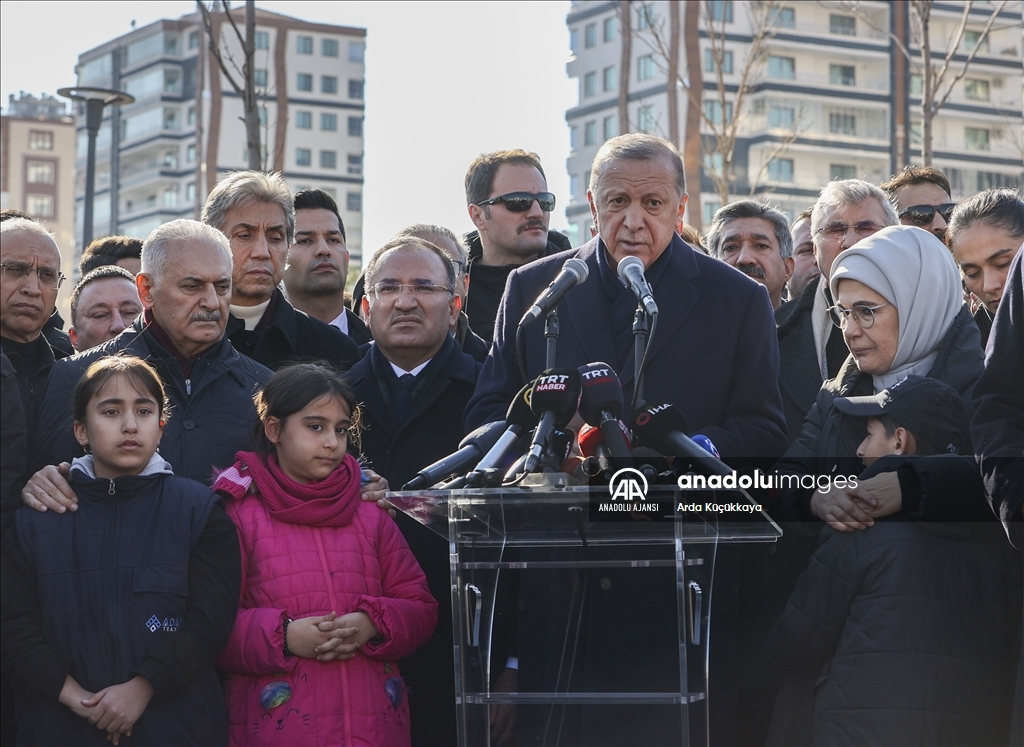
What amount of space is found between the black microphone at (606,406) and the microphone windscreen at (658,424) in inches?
2.1

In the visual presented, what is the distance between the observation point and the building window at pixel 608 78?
5994 cm

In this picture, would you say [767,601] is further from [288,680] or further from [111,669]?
[111,669]

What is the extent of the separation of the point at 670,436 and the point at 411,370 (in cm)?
196

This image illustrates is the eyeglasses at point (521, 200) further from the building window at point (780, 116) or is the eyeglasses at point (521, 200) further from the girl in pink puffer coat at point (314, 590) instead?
the building window at point (780, 116)

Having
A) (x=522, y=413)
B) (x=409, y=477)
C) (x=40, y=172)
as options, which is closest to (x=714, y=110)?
(x=40, y=172)

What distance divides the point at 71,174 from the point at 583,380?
78.9m

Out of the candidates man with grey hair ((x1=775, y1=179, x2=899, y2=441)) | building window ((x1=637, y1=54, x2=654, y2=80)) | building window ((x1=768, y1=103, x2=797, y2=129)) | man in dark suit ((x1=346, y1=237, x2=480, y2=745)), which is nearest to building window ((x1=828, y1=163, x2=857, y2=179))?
building window ((x1=768, y1=103, x2=797, y2=129))

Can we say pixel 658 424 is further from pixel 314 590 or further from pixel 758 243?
pixel 758 243

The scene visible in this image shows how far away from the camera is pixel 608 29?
60594 millimetres

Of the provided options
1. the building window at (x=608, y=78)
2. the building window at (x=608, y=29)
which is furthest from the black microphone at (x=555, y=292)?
the building window at (x=608, y=29)

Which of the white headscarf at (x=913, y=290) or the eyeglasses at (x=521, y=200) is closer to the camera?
the white headscarf at (x=913, y=290)

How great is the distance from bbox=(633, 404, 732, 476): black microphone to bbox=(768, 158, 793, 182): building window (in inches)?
2327

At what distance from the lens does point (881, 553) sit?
12.1 feet

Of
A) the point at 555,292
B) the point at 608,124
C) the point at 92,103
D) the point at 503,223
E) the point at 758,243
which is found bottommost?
the point at 555,292
